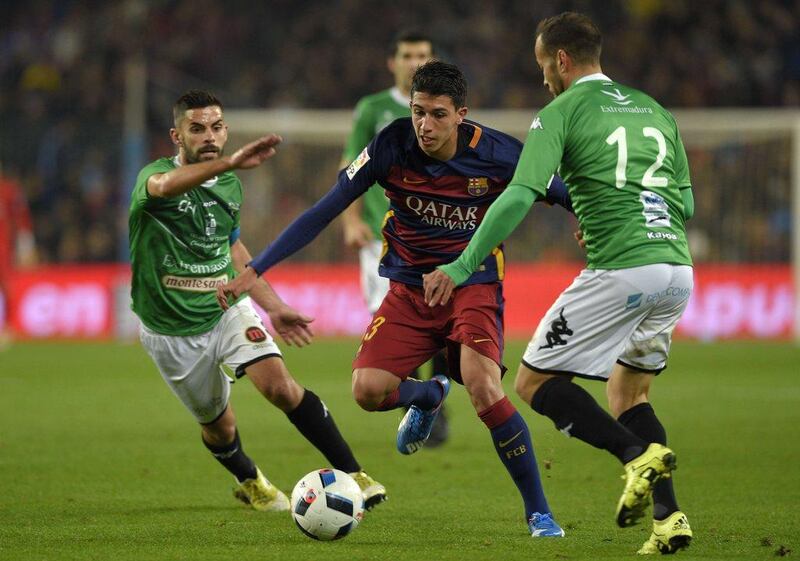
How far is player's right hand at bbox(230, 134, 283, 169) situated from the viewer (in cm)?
536

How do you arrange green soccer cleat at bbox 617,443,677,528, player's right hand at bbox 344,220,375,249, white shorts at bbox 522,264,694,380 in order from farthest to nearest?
player's right hand at bbox 344,220,375,249 < white shorts at bbox 522,264,694,380 < green soccer cleat at bbox 617,443,677,528

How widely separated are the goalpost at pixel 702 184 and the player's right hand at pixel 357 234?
9689 mm

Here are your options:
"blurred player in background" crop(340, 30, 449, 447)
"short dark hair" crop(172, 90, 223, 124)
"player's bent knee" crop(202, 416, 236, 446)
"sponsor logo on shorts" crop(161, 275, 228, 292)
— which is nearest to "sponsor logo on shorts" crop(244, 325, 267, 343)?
"sponsor logo on shorts" crop(161, 275, 228, 292)

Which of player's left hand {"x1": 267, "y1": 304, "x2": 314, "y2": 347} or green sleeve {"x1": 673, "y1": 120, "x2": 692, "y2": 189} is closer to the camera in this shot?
player's left hand {"x1": 267, "y1": 304, "x2": 314, "y2": 347}

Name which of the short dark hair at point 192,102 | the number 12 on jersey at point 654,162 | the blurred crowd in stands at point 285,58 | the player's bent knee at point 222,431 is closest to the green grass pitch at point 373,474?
the player's bent knee at point 222,431

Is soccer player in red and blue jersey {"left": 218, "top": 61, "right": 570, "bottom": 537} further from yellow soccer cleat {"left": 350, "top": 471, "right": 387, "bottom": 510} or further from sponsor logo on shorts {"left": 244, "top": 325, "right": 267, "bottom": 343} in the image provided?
sponsor logo on shorts {"left": 244, "top": 325, "right": 267, "bottom": 343}

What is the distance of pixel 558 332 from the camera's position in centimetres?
531

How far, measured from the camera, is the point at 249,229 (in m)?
18.9

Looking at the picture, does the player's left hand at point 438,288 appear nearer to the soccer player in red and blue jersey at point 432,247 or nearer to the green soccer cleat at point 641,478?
the soccer player in red and blue jersey at point 432,247

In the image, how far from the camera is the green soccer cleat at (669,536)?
17.0 feet

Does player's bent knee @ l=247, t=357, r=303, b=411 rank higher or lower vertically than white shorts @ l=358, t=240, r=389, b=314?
lower

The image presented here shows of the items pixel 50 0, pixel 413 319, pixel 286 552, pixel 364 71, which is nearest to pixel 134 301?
pixel 413 319

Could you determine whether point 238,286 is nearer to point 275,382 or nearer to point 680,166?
point 275,382

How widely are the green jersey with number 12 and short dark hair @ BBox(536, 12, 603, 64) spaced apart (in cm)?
11
